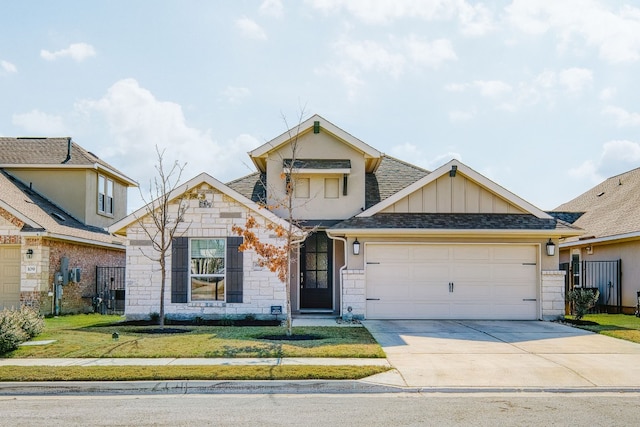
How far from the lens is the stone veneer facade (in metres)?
17.2

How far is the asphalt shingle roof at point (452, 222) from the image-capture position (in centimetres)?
1722

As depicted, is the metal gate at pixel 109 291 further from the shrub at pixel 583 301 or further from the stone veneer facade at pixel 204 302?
the shrub at pixel 583 301

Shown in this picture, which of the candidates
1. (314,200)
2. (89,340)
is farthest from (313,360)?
(314,200)

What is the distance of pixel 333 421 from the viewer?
Answer: 721cm

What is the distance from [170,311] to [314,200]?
5.23m

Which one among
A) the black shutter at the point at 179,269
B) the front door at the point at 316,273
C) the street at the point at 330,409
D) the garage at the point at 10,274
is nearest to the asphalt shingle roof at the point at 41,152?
the garage at the point at 10,274

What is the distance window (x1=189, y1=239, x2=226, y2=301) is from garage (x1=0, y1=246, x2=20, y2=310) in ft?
19.3

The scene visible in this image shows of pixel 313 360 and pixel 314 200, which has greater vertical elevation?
pixel 314 200

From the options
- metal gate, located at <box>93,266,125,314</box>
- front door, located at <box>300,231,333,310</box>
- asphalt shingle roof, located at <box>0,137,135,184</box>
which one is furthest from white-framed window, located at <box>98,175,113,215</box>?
front door, located at <box>300,231,333,310</box>

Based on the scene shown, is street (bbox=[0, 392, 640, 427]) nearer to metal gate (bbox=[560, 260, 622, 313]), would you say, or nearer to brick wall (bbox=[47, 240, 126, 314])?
brick wall (bbox=[47, 240, 126, 314])

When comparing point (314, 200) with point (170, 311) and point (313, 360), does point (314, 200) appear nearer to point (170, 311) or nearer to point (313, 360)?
point (170, 311)

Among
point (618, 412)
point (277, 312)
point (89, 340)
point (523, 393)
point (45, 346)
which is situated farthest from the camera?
point (277, 312)

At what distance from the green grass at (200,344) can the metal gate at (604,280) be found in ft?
34.9

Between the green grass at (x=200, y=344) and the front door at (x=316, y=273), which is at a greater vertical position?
the front door at (x=316, y=273)
